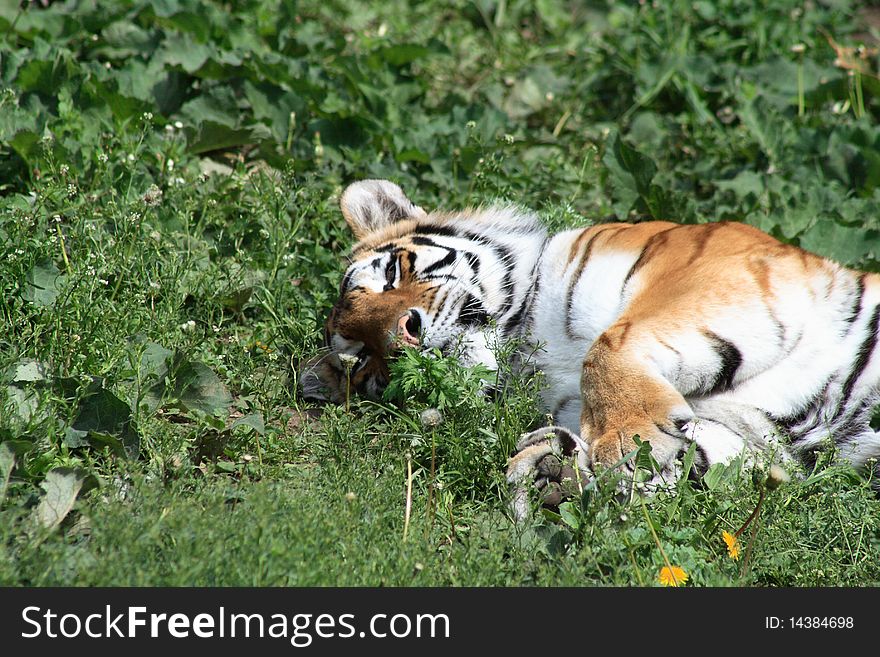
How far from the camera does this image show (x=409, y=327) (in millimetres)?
4016

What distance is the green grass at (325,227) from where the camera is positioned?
3043mm

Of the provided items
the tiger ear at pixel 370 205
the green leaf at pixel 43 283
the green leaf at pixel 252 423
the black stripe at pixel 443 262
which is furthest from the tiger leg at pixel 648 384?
the green leaf at pixel 43 283

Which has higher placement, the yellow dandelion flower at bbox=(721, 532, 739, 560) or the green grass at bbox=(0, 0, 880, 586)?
the green grass at bbox=(0, 0, 880, 586)

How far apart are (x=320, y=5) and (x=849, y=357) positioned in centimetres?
460

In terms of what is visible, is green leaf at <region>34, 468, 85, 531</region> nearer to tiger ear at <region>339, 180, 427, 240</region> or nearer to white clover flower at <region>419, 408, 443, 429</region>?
white clover flower at <region>419, 408, 443, 429</region>

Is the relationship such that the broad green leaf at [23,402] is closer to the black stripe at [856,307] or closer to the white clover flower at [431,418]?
the white clover flower at [431,418]

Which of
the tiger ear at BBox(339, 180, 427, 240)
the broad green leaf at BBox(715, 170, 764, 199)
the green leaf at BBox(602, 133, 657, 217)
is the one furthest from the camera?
the broad green leaf at BBox(715, 170, 764, 199)

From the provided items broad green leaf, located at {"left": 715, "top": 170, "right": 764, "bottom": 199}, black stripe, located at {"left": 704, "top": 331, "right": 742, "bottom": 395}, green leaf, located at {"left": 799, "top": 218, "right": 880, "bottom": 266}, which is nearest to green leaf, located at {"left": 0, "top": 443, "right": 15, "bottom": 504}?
black stripe, located at {"left": 704, "top": 331, "right": 742, "bottom": 395}

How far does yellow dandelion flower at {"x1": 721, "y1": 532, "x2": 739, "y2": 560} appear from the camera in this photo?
3.18 meters

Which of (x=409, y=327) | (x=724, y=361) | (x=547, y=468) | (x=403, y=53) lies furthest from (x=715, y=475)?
(x=403, y=53)

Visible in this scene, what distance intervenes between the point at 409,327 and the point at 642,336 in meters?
0.93

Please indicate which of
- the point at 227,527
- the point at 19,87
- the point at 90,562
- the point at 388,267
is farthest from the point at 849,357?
the point at 19,87

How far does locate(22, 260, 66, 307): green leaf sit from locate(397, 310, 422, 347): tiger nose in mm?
1322

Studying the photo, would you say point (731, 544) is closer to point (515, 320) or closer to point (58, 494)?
point (515, 320)
